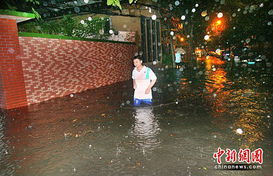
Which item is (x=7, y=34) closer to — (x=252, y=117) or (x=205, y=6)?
(x=252, y=117)

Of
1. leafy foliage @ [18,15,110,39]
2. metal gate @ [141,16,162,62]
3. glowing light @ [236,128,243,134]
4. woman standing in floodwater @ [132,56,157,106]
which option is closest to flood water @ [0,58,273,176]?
glowing light @ [236,128,243,134]

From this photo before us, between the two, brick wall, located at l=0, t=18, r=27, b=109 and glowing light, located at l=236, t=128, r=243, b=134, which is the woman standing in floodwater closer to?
glowing light, located at l=236, t=128, r=243, b=134

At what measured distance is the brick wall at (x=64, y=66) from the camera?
8.14 metres

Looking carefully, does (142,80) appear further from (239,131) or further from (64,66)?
(64,66)

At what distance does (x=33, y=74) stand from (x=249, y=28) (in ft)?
89.4

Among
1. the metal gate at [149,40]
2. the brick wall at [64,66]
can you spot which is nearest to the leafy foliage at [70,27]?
the brick wall at [64,66]

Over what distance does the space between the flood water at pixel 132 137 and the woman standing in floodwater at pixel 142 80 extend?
0.50m

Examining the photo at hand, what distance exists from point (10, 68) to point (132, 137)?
5.35m

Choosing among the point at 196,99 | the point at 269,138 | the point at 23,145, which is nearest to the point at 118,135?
the point at 23,145

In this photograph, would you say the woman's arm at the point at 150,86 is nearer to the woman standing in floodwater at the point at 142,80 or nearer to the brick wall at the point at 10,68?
the woman standing in floodwater at the point at 142,80

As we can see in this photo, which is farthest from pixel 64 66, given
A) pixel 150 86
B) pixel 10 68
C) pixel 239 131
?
pixel 239 131

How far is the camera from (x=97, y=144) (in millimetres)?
4160

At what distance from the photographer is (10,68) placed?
725 centimetres

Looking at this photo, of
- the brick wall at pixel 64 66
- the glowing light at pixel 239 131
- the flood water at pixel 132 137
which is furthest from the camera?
the brick wall at pixel 64 66
